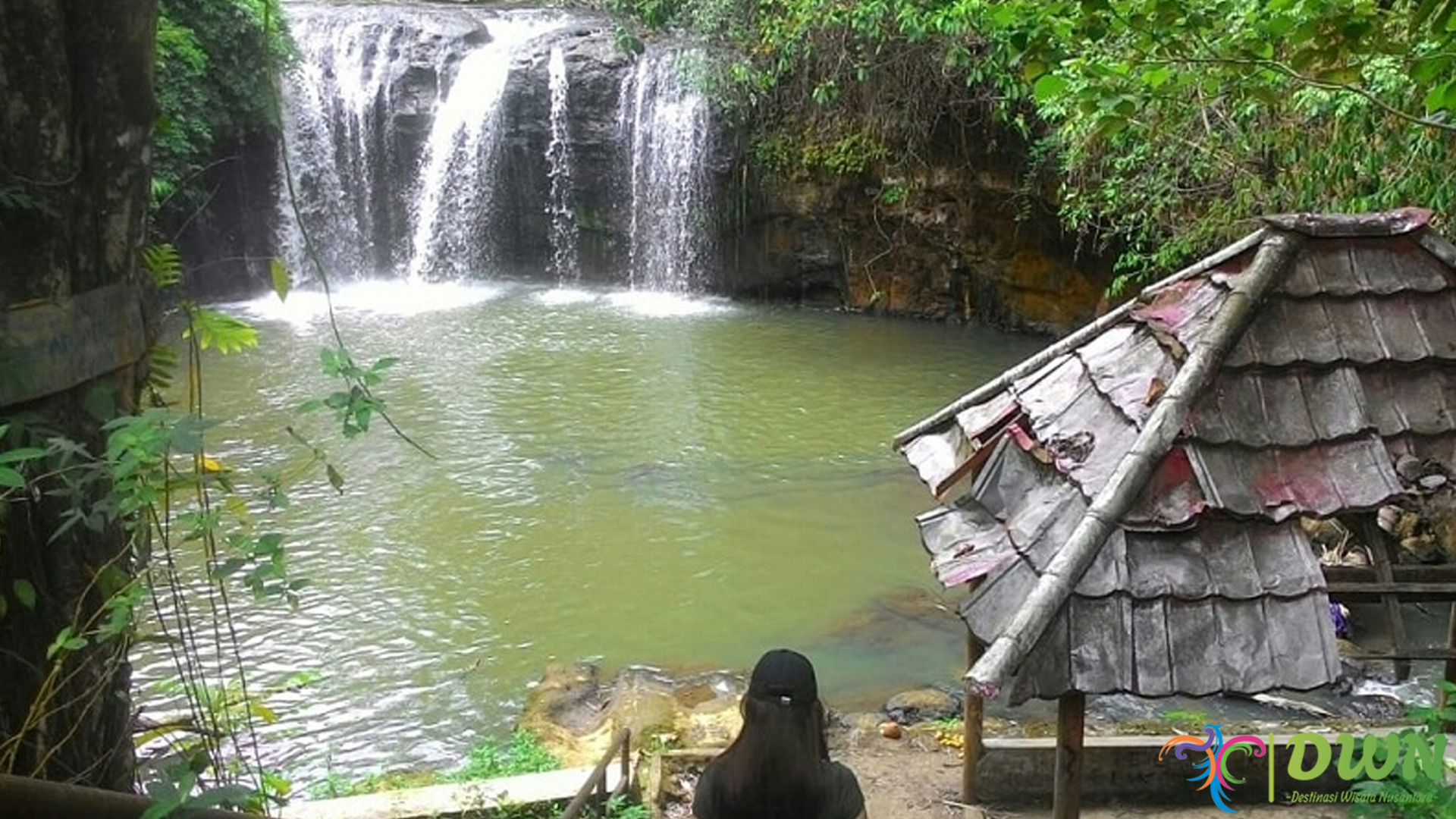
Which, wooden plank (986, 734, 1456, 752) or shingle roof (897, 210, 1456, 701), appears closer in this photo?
shingle roof (897, 210, 1456, 701)

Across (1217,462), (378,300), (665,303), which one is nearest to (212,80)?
(378,300)

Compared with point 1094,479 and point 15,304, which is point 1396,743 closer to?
point 1094,479

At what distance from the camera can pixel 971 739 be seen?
5410mm

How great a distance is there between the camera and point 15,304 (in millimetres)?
1950

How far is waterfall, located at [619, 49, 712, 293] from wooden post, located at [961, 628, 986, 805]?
13647mm

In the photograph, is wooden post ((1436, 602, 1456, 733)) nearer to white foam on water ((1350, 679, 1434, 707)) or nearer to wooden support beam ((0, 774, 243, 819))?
white foam on water ((1350, 679, 1434, 707))

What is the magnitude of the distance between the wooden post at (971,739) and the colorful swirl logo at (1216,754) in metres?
0.87

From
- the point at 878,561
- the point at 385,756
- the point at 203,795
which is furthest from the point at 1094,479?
the point at 878,561

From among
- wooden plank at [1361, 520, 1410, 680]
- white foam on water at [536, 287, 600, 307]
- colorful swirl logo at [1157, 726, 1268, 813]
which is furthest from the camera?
white foam on water at [536, 287, 600, 307]

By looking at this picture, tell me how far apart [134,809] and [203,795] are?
0.13m

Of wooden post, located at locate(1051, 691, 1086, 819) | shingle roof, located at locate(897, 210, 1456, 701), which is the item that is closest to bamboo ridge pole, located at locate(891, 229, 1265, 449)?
shingle roof, located at locate(897, 210, 1456, 701)

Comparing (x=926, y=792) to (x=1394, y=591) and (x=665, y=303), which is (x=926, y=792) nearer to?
(x=1394, y=591)

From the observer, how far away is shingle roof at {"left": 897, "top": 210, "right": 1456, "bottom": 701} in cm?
359

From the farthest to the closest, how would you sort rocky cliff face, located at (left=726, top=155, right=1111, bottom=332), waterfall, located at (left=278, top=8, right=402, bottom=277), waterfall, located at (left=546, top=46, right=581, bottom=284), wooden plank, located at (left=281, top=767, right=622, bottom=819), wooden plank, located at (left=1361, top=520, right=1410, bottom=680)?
1. waterfall, located at (left=278, top=8, right=402, bottom=277)
2. waterfall, located at (left=546, top=46, right=581, bottom=284)
3. rocky cliff face, located at (left=726, top=155, right=1111, bottom=332)
4. wooden plank, located at (left=281, top=767, right=622, bottom=819)
5. wooden plank, located at (left=1361, top=520, right=1410, bottom=680)
